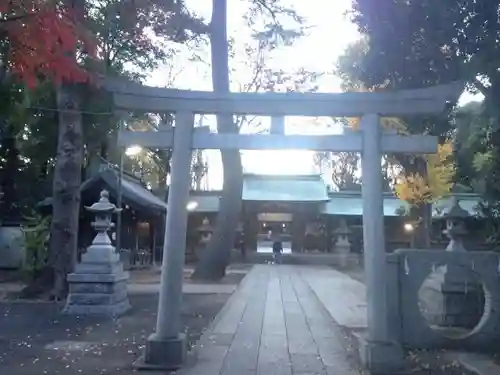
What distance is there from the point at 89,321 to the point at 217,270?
31.3ft

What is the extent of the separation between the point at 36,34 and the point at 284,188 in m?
29.6

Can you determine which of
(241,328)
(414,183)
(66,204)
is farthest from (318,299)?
(414,183)

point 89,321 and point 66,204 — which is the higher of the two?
point 66,204

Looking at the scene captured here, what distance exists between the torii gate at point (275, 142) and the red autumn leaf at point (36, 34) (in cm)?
167

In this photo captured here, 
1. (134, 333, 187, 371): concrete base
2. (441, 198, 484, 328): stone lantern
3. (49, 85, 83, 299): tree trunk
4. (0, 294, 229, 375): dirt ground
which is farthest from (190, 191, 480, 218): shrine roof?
(134, 333, 187, 371): concrete base

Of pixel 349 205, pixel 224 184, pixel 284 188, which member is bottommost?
pixel 224 184

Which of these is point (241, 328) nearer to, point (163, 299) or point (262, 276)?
point (163, 299)

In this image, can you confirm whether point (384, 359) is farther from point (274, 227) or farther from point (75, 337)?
point (274, 227)

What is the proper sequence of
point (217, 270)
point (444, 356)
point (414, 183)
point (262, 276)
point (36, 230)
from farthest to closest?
point (414, 183) < point (262, 276) < point (217, 270) < point (36, 230) < point (444, 356)

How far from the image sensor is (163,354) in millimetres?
6691

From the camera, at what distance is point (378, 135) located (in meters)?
6.98

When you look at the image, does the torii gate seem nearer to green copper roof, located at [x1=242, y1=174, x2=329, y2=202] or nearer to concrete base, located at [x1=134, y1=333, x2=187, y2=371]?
concrete base, located at [x1=134, y1=333, x2=187, y2=371]

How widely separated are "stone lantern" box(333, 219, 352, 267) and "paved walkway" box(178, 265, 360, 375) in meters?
15.8

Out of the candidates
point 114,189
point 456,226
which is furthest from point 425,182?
point 456,226
